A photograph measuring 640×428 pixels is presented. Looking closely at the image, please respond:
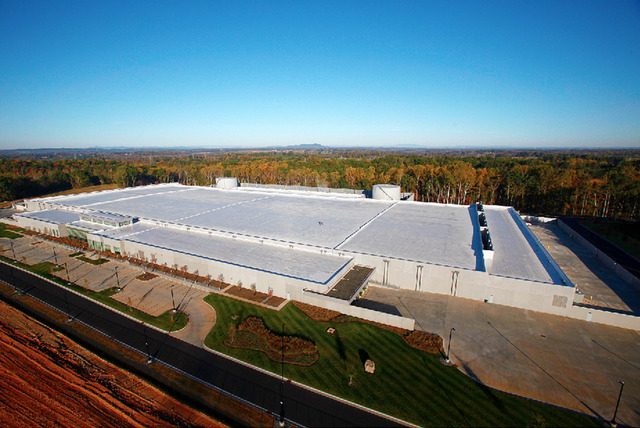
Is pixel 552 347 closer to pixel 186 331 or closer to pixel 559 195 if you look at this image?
pixel 186 331

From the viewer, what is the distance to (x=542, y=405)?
22.7 metres

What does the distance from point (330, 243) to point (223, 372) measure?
2352cm

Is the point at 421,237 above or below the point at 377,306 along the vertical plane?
above

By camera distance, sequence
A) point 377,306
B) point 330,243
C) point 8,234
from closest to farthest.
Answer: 1. point 377,306
2. point 330,243
3. point 8,234

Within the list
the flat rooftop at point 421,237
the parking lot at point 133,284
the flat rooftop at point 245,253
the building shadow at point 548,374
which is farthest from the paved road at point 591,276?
the parking lot at point 133,284

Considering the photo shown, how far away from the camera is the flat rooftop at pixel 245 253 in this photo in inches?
1529

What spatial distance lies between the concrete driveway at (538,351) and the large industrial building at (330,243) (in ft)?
9.30

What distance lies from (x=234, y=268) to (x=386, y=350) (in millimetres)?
20296

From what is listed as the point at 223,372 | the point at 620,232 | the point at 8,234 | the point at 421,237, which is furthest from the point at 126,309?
the point at 620,232

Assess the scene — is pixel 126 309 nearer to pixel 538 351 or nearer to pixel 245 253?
pixel 245 253

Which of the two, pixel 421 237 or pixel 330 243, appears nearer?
pixel 330 243

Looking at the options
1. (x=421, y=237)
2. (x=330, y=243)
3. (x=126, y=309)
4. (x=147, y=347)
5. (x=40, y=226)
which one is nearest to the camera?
(x=147, y=347)

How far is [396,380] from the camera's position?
82.1ft

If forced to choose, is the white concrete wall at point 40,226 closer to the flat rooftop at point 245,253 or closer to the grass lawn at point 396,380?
the flat rooftop at point 245,253
